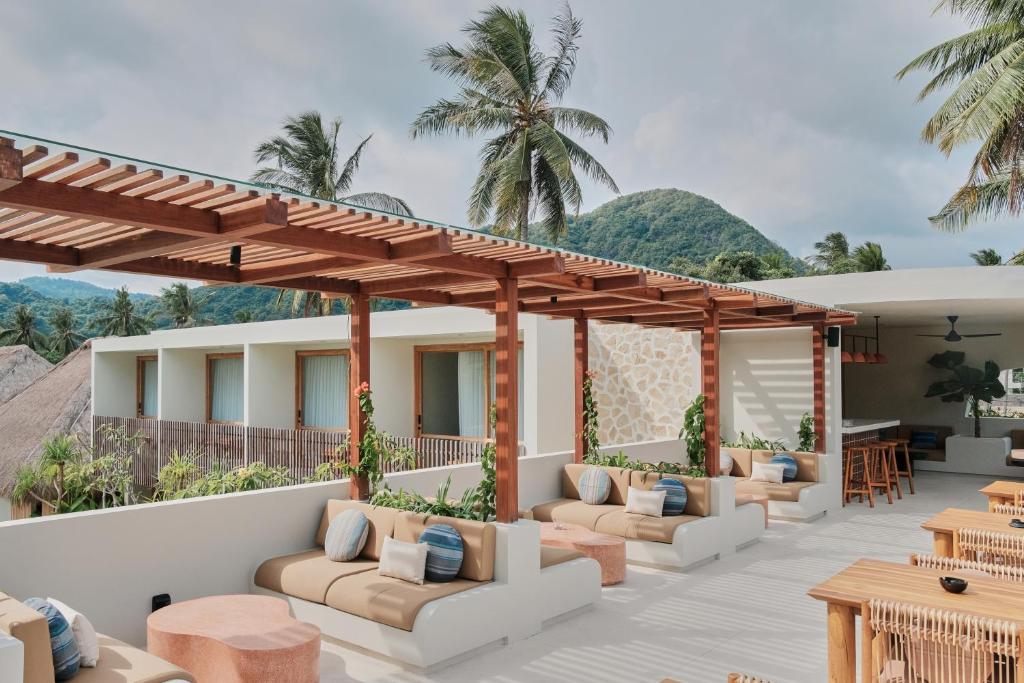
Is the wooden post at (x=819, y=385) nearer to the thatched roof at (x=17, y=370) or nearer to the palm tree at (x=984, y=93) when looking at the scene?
the palm tree at (x=984, y=93)

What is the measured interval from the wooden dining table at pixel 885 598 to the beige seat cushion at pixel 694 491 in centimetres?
376

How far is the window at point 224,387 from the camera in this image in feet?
57.8

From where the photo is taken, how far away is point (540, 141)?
17.0 meters

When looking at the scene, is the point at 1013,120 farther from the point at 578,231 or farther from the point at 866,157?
the point at 866,157

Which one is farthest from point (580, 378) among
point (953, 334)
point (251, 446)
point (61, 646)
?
point (953, 334)

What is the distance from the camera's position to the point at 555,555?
605 centimetres

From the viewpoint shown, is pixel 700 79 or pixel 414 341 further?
pixel 700 79

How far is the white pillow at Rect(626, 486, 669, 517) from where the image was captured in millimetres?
7770

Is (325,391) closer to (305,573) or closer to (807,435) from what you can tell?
(807,435)

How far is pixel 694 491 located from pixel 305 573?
411cm

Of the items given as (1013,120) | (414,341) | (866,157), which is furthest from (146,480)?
(866,157)

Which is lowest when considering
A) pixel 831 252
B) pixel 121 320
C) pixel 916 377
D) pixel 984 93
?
pixel 916 377

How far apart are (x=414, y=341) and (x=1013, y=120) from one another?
10.4 metres

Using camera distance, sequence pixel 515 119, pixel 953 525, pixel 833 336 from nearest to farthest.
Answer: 1. pixel 953 525
2. pixel 833 336
3. pixel 515 119
